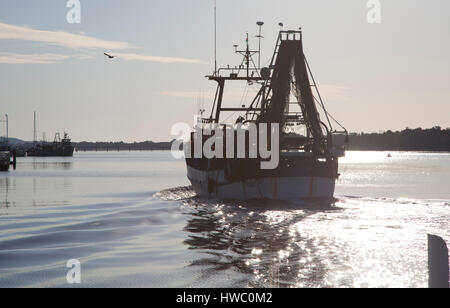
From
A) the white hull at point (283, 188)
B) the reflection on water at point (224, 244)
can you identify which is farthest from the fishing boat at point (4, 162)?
the white hull at point (283, 188)

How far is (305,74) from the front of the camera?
1645 inches

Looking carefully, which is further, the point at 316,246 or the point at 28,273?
the point at 316,246

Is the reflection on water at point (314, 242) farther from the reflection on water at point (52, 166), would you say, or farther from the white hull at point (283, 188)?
the reflection on water at point (52, 166)

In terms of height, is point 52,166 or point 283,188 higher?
point 283,188

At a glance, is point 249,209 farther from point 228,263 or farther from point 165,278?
point 165,278

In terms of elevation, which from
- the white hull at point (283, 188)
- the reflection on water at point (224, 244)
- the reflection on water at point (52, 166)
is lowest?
the reflection on water at point (52, 166)

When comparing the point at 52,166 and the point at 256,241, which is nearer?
the point at 256,241

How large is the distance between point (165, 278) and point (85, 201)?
31611mm

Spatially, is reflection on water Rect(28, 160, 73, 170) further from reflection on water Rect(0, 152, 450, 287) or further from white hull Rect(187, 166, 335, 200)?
white hull Rect(187, 166, 335, 200)

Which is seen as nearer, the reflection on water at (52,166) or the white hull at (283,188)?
the white hull at (283,188)

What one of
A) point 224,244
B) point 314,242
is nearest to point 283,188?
point 314,242

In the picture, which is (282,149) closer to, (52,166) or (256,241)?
(256,241)
